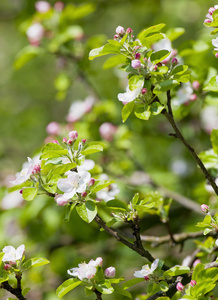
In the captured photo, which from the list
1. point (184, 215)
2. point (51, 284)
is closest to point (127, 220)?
point (184, 215)

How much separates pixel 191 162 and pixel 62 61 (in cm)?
108

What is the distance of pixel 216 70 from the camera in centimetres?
180

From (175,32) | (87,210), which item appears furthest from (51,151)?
(175,32)

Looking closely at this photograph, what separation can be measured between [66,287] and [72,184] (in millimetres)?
287

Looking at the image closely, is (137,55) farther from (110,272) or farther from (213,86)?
(110,272)

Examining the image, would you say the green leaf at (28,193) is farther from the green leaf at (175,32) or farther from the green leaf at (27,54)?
the green leaf at (27,54)

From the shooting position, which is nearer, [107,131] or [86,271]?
[86,271]

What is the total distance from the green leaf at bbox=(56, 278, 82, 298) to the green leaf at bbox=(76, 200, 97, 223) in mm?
176

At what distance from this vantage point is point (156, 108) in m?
1.22

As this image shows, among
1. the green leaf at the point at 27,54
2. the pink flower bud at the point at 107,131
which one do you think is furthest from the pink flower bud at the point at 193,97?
the green leaf at the point at 27,54

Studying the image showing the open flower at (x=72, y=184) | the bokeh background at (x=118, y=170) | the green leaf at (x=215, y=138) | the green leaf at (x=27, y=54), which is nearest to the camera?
the open flower at (x=72, y=184)

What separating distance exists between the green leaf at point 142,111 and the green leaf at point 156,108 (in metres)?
0.01

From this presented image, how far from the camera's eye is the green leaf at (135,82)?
3.91ft

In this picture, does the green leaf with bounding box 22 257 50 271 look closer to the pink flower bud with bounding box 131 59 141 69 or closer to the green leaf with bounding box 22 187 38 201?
the green leaf with bounding box 22 187 38 201
